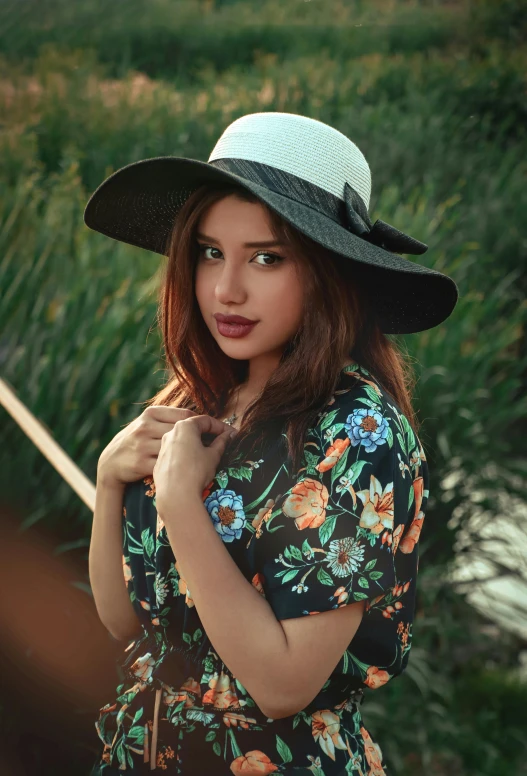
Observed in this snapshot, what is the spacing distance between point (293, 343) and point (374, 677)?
0.59 m

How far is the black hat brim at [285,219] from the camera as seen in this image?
1.38m

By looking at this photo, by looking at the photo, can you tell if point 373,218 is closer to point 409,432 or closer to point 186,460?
point 409,432

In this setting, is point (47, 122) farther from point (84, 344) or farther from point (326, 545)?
point (326, 545)

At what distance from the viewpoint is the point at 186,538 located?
130 centimetres

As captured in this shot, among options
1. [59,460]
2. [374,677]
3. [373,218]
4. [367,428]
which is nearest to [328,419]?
[367,428]

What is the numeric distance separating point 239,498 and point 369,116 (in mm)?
5870

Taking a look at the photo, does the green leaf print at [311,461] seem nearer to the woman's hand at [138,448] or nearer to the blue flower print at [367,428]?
the blue flower print at [367,428]

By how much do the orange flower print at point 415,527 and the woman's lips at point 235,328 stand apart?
0.39m

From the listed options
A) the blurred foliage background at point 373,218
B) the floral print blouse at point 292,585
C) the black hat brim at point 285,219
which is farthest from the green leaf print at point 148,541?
the blurred foliage background at point 373,218

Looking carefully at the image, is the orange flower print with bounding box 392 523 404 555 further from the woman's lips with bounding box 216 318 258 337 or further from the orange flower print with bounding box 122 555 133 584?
the orange flower print with bounding box 122 555 133 584

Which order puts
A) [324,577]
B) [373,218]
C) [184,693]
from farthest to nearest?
[373,218] → [184,693] → [324,577]

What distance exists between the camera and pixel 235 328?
4.85 feet

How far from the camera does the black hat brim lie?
1.38 metres

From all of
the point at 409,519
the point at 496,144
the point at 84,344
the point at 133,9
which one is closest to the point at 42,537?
the point at 84,344
